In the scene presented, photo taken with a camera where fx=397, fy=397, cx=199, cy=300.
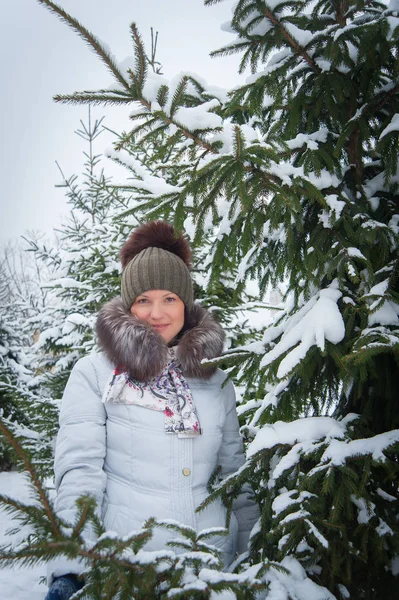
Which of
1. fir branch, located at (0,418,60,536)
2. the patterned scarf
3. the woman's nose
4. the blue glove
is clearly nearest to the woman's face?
the woman's nose

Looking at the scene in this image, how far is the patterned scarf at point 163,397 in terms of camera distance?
1.82 m

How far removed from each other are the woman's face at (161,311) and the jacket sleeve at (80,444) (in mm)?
403

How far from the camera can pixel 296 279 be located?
7.36ft

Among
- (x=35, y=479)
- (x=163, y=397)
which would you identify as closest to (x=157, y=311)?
(x=163, y=397)

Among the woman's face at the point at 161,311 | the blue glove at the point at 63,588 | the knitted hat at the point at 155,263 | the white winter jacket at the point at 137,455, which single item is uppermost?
the knitted hat at the point at 155,263

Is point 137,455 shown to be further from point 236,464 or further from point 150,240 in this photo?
point 150,240

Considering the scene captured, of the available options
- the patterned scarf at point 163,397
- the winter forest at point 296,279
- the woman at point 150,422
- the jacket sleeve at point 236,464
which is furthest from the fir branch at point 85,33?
the jacket sleeve at point 236,464

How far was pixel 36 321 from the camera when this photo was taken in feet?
20.4

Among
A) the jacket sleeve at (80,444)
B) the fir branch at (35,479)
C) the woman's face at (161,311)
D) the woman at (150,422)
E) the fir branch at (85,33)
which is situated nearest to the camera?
the fir branch at (35,479)

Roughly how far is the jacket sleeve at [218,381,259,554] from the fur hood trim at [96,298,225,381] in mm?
272

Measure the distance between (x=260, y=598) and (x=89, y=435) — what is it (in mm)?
895

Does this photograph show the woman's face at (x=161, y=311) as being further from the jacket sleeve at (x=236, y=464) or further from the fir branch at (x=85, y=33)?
the fir branch at (x=85, y=33)

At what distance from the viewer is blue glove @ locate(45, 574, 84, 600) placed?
1299 mm

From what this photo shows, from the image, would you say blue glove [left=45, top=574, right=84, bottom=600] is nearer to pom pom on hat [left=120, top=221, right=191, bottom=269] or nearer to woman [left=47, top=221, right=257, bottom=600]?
woman [left=47, top=221, right=257, bottom=600]
